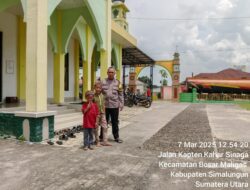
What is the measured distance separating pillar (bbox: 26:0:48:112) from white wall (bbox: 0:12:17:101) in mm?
4817

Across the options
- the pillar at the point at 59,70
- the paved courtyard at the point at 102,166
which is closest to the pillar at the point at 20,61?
the pillar at the point at 59,70

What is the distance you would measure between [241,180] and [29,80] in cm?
450

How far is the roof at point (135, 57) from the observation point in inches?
820

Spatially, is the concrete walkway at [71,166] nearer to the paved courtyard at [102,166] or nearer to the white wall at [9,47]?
the paved courtyard at [102,166]

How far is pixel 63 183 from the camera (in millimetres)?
3172

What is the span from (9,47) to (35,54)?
5215mm

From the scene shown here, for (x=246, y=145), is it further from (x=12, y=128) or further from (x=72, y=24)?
(x=72, y=24)

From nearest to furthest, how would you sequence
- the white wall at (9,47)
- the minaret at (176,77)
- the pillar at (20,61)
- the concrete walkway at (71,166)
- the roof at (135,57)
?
1. the concrete walkway at (71,166)
2. the white wall at (9,47)
3. the pillar at (20,61)
4. the roof at (135,57)
5. the minaret at (176,77)

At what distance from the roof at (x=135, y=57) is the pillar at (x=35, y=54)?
14865 mm

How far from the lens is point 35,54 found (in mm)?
5398

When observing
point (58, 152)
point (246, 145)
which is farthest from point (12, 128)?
point (246, 145)

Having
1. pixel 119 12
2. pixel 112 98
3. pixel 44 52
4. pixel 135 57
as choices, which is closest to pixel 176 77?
pixel 135 57

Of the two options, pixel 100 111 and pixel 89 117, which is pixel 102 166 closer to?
pixel 89 117

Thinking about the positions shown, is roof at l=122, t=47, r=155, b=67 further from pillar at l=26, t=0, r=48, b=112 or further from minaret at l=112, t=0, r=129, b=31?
pillar at l=26, t=0, r=48, b=112
